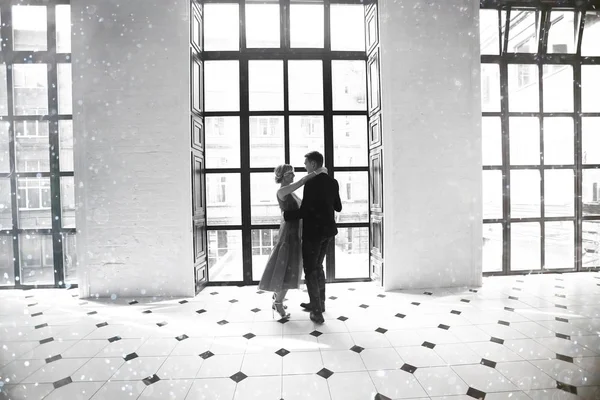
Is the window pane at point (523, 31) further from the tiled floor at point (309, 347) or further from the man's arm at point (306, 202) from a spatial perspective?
the man's arm at point (306, 202)

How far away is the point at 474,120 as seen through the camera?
394 cm

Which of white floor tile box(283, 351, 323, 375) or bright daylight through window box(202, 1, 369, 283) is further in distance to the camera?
bright daylight through window box(202, 1, 369, 283)

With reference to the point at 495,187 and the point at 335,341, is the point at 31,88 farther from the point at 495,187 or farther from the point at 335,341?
the point at 495,187

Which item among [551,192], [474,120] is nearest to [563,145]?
[551,192]

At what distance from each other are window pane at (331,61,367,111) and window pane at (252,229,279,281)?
2.27 meters

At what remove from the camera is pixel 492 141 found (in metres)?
4.49

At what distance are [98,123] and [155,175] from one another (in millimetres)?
1078

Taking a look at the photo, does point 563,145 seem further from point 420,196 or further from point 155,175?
point 155,175

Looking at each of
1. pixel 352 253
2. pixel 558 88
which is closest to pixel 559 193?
pixel 558 88

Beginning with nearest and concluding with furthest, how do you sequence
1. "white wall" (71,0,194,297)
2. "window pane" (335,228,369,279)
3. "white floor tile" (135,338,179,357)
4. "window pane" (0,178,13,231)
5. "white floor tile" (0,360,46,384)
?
"white floor tile" (0,360,46,384) < "white floor tile" (135,338,179,357) < "white wall" (71,0,194,297) < "window pane" (0,178,13,231) < "window pane" (335,228,369,279)

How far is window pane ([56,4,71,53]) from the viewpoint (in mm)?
4125

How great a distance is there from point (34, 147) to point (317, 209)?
461 centimetres

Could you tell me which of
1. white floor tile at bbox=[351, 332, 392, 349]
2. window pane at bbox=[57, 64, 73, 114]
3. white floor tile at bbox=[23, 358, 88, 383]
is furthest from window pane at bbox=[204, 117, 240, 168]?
white floor tile at bbox=[351, 332, 392, 349]

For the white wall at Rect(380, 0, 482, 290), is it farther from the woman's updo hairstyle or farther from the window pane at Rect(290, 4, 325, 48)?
the woman's updo hairstyle
